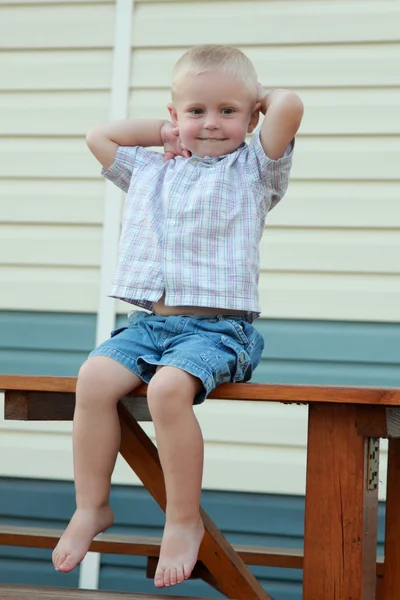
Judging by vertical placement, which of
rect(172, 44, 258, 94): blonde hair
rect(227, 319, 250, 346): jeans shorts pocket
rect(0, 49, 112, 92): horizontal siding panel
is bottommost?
rect(227, 319, 250, 346): jeans shorts pocket

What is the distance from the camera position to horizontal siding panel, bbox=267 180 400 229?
397cm

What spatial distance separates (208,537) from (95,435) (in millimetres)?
422

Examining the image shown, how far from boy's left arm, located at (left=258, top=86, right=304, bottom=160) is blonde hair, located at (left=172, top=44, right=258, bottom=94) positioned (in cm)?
8

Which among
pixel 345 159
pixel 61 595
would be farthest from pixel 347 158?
pixel 61 595

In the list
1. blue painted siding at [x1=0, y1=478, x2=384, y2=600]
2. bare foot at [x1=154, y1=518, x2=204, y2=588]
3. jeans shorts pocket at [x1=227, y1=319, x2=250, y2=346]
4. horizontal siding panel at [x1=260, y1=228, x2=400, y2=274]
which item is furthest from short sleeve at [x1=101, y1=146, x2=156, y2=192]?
blue painted siding at [x1=0, y1=478, x2=384, y2=600]

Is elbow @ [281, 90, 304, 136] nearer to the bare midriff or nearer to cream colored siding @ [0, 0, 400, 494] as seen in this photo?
the bare midriff

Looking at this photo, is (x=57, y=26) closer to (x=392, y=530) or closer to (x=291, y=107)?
(x=291, y=107)

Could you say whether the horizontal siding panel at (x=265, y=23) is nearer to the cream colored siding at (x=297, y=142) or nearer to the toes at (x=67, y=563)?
the cream colored siding at (x=297, y=142)

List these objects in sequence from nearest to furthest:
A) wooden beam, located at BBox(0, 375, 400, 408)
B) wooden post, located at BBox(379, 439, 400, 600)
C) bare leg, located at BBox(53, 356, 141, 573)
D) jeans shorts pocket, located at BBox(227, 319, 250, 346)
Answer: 1. wooden beam, located at BBox(0, 375, 400, 408)
2. bare leg, located at BBox(53, 356, 141, 573)
3. jeans shorts pocket, located at BBox(227, 319, 250, 346)
4. wooden post, located at BBox(379, 439, 400, 600)

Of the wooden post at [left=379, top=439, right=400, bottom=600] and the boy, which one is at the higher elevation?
the boy

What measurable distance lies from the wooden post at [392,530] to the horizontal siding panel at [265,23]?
1.94 m

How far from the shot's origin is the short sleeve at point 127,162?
2809 mm

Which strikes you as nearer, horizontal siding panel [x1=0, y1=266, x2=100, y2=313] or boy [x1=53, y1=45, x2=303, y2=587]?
boy [x1=53, y1=45, x2=303, y2=587]

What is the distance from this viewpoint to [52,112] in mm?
4312
